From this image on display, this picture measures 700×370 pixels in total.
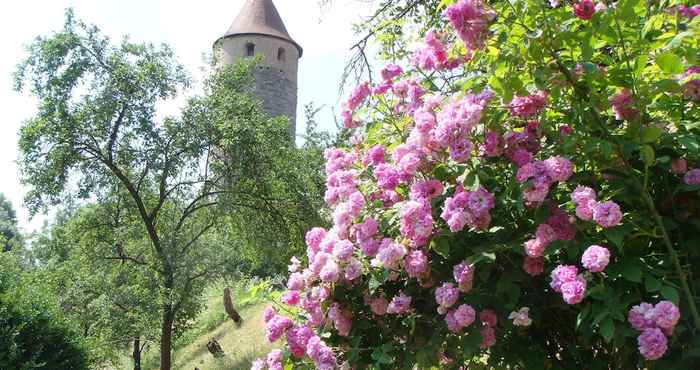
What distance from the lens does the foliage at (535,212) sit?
1.92 m

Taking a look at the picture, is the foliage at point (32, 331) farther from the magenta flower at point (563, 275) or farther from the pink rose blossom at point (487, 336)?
the magenta flower at point (563, 275)

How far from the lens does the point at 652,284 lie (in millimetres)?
1772

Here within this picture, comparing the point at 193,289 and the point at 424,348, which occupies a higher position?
the point at 193,289

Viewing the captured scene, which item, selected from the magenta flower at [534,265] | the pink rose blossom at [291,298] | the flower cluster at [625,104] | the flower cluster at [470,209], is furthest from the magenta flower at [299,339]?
the flower cluster at [625,104]

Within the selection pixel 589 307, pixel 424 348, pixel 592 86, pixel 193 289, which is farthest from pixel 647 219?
pixel 193 289

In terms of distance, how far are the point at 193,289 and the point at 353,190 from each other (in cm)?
931

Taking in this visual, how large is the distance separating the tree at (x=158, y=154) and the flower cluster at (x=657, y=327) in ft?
30.3

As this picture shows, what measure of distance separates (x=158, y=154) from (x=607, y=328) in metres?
10.4

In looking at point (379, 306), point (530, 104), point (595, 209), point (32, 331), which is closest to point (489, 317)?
point (379, 306)

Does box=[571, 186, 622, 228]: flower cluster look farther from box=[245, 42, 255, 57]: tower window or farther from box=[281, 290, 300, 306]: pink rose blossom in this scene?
box=[245, 42, 255, 57]: tower window

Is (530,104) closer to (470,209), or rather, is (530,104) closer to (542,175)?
(542,175)

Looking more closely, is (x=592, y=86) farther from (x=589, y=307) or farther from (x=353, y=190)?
(x=353, y=190)

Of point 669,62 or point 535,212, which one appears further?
point 535,212

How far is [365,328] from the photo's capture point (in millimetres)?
2629
